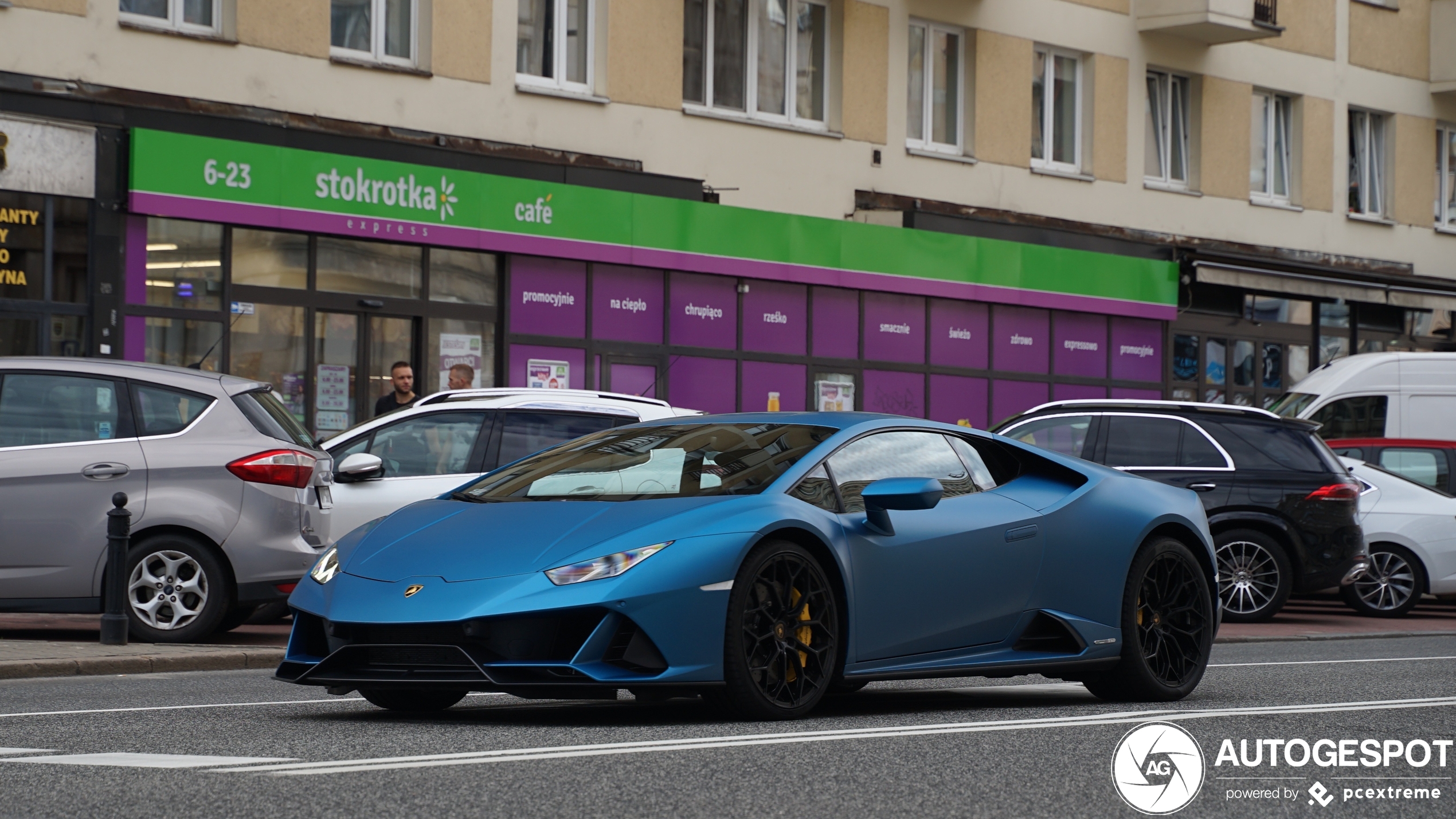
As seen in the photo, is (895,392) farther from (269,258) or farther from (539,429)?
(539,429)

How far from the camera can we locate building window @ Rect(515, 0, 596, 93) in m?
21.9

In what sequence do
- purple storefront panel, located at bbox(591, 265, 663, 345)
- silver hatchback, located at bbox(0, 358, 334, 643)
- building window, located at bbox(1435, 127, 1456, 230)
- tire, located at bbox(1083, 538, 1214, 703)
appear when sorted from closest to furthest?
tire, located at bbox(1083, 538, 1214, 703)
silver hatchback, located at bbox(0, 358, 334, 643)
purple storefront panel, located at bbox(591, 265, 663, 345)
building window, located at bbox(1435, 127, 1456, 230)

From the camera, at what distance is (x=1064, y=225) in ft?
89.8

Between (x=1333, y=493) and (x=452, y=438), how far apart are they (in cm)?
732

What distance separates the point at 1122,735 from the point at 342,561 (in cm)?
295

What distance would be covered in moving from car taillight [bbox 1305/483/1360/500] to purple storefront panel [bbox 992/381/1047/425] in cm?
1054

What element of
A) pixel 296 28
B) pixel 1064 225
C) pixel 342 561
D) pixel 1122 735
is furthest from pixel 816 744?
pixel 1064 225

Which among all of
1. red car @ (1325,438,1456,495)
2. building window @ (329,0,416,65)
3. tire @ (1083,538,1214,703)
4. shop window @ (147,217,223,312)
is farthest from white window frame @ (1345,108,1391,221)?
tire @ (1083,538,1214,703)

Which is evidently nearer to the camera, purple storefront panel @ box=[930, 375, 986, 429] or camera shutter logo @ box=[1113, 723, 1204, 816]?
camera shutter logo @ box=[1113, 723, 1204, 816]

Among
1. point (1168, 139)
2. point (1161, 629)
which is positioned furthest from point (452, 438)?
point (1168, 139)

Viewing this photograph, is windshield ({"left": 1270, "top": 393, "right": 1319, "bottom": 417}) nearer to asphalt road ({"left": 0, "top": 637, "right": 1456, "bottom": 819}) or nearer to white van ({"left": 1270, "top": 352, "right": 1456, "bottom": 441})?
white van ({"left": 1270, "top": 352, "right": 1456, "bottom": 441})

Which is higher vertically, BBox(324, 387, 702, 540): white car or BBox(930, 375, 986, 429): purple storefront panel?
BBox(930, 375, 986, 429): purple storefront panel

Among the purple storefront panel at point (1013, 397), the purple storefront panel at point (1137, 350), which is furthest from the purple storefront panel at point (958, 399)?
the purple storefront panel at point (1137, 350)

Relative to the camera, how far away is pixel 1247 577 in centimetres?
1598
